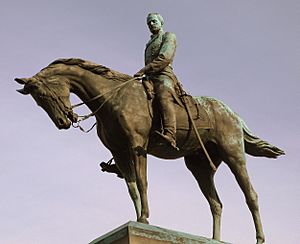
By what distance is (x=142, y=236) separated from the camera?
32.1 feet

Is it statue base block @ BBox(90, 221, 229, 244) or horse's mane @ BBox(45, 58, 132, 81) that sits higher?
horse's mane @ BBox(45, 58, 132, 81)

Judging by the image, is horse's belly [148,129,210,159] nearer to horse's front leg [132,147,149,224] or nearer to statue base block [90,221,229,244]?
horse's front leg [132,147,149,224]

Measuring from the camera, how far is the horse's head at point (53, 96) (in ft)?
35.2

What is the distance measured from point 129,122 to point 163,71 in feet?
4.05

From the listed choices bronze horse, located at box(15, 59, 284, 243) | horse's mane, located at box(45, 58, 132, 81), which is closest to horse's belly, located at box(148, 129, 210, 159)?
bronze horse, located at box(15, 59, 284, 243)

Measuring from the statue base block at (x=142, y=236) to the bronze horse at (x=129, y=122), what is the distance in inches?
19.1

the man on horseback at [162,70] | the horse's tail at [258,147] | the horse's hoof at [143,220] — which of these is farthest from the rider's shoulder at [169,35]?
the horse's hoof at [143,220]

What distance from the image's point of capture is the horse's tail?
40.5ft

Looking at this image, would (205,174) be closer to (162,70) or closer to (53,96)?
(162,70)

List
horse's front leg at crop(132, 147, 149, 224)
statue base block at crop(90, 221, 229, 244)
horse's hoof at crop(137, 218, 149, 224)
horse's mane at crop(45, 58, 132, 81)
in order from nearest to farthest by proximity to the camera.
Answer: statue base block at crop(90, 221, 229, 244) < horse's hoof at crop(137, 218, 149, 224) < horse's front leg at crop(132, 147, 149, 224) < horse's mane at crop(45, 58, 132, 81)

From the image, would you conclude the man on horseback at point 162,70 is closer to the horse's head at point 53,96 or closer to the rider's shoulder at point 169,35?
the rider's shoulder at point 169,35

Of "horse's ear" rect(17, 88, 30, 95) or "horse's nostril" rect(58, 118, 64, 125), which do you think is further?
"horse's ear" rect(17, 88, 30, 95)

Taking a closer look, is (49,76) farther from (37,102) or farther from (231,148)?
(231,148)

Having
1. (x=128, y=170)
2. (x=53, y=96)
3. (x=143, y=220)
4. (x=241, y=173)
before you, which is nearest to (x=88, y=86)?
(x=53, y=96)
